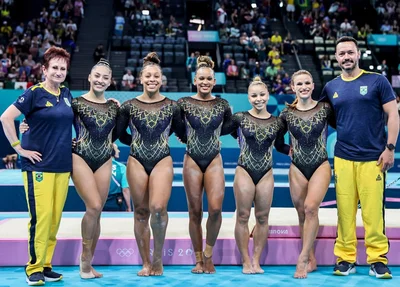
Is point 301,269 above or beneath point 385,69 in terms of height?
beneath

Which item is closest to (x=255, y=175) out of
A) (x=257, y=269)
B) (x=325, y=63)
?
(x=257, y=269)

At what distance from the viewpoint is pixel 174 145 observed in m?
10.9

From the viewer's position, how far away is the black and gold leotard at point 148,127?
3975 millimetres

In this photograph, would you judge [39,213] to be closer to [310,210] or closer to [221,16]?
[310,210]

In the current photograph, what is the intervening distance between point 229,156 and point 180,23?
7.70 m

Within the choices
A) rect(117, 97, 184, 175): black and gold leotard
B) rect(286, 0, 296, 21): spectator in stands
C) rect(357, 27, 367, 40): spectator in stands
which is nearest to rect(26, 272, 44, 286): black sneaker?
rect(117, 97, 184, 175): black and gold leotard

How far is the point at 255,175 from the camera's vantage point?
13.3ft

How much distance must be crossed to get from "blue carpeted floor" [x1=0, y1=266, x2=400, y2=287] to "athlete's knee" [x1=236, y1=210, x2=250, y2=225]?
1.45 feet

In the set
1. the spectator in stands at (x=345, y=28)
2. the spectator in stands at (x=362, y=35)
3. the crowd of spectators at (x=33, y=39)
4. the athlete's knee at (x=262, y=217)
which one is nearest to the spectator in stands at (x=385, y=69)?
the spectator in stands at (x=362, y=35)

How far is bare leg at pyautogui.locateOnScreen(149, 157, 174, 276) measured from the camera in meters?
3.87

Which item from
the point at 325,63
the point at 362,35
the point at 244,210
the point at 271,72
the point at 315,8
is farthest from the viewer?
the point at 315,8

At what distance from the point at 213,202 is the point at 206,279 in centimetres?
62

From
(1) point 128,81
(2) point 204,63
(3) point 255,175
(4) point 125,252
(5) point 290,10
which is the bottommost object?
(4) point 125,252

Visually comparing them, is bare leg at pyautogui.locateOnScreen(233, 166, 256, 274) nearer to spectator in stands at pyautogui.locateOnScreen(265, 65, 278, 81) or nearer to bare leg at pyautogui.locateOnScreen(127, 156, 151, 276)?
bare leg at pyautogui.locateOnScreen(127, 156, 151, 276)
